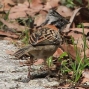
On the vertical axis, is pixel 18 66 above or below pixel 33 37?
below

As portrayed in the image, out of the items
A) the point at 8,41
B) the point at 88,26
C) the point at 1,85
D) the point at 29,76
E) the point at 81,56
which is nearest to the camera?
the point at 1,85

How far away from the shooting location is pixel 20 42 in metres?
7.80

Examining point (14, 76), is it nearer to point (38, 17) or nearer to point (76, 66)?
point (76, 66)

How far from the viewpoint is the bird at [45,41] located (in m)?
5.89

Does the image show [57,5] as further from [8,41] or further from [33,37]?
[33,37]

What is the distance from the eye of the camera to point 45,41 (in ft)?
19.9

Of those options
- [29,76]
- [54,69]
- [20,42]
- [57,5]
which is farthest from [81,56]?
[57,5]

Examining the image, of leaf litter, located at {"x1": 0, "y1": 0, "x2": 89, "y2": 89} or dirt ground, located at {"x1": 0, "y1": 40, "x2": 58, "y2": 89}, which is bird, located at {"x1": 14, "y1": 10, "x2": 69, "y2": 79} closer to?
dirt ground, located at {"x1": 0, "y1": 40, "x2": 58, "y2": 89}

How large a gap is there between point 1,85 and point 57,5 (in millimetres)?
4606

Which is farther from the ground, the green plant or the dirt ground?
the green plant

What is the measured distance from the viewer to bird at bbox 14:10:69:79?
5.89 metres

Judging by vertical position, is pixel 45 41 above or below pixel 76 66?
above

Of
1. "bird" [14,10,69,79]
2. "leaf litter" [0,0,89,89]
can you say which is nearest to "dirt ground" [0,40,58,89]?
"bird" [14,10,69,79]

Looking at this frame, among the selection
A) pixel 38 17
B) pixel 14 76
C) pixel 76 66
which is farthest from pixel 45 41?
pixel 38 17
